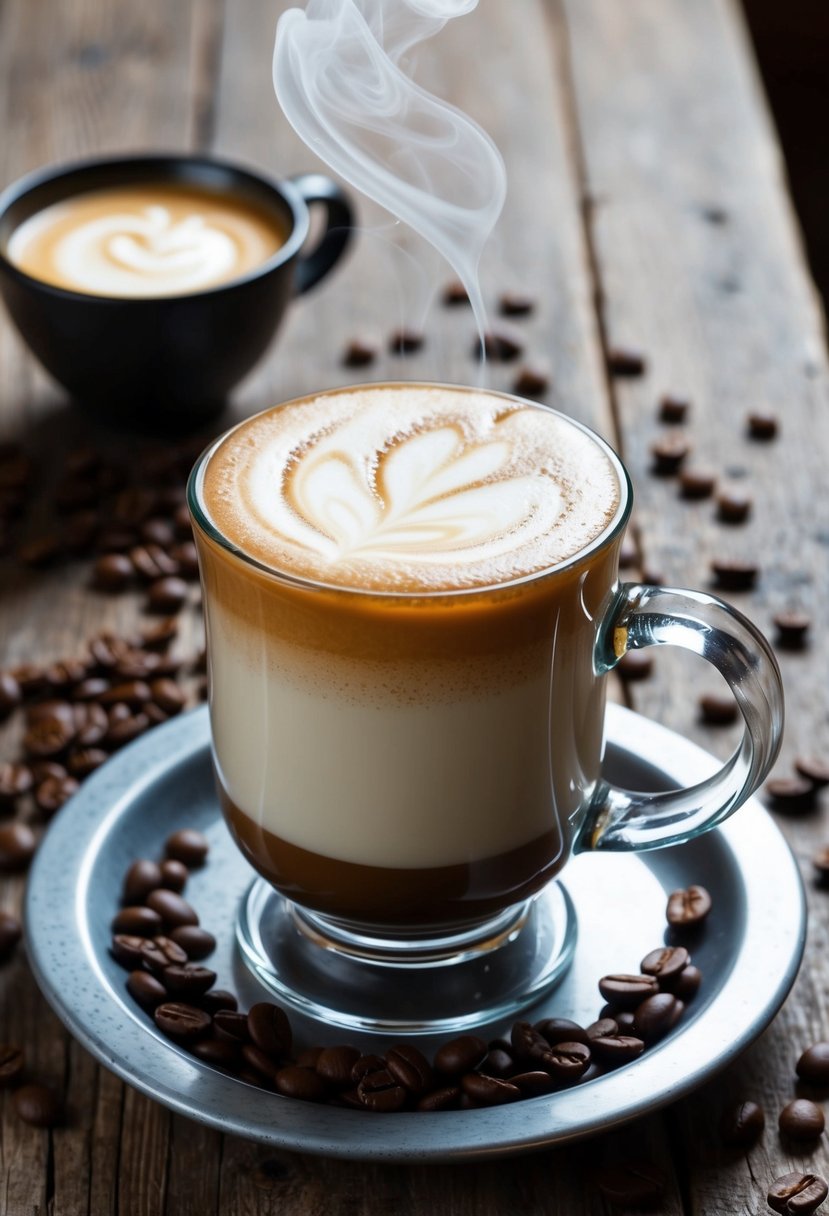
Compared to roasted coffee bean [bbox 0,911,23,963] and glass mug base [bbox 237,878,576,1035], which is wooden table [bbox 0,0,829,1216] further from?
glass mug base [bbox 237,878,576,1035]

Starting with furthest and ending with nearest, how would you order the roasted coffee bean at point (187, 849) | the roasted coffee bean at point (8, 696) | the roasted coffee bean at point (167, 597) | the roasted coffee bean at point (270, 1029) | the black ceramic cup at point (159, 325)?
the black ceramic cup at point (159, 325) < the roasted coffee bean at point (167, 597) < the roasted coffee bean at point (8, 696) < the roasted coffee bean at point (187, 849) < the roasted coffee bean at point (270, 1029)

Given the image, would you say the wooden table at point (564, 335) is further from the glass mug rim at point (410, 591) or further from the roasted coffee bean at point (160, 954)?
the glass mug rim at point (410, 591)

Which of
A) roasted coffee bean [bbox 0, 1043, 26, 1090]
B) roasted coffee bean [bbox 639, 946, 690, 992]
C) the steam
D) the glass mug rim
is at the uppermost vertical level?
the steam

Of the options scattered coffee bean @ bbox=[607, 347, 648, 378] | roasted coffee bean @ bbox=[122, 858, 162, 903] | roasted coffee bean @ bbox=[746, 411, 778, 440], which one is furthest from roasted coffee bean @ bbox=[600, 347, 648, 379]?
roasted coffee bean @ bbox=[122, 858, 162, 903]

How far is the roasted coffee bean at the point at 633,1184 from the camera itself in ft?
3.09

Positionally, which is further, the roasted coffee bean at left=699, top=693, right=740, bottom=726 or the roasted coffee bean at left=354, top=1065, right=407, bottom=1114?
the roasted coffee bean at left=699, top=693, right=740, bottom=726

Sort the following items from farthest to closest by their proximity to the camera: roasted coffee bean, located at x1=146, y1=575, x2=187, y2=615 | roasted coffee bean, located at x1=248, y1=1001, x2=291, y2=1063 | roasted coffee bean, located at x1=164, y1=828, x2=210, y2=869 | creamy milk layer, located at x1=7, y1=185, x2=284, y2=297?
creamy milk layer, located at x1=7, y1=185, x2=284, y2=297, roasted coffee bean, located at x1=146, y1=575, x2=187, y2=615, roasted coffee bean, located at x1=164, y1=828, x2=210, y2=869, roasted coffee bean, located at x1=248, y1=1001, x2=291, y2=1063

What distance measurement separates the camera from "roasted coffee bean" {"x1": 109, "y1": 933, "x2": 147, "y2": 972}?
1.10 m

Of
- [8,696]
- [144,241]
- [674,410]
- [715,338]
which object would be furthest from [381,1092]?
[715,338]

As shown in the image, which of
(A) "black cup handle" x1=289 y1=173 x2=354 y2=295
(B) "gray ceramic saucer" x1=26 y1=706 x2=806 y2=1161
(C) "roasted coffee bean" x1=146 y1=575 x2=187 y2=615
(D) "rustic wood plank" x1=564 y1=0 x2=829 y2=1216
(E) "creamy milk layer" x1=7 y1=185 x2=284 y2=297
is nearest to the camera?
(B) "gray ceramic saucer" x1=26 y1=706 x2=806 y2=1161

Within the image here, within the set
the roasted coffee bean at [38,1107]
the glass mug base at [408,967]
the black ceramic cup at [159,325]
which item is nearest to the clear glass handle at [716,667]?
the glass mug base at [408,967]

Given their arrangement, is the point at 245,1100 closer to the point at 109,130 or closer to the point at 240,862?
the point at 240,862

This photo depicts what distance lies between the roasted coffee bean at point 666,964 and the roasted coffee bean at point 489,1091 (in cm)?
16

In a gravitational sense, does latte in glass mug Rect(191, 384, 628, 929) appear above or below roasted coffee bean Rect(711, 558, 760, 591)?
above
